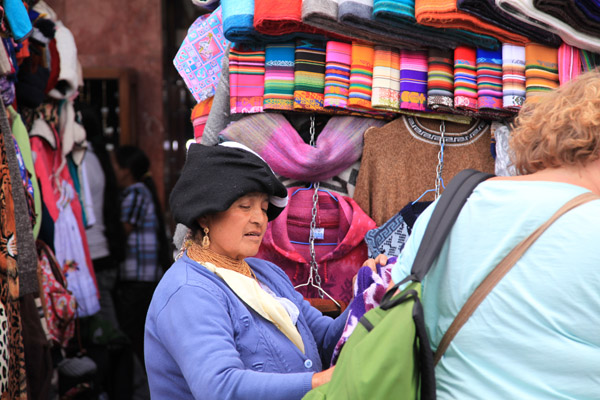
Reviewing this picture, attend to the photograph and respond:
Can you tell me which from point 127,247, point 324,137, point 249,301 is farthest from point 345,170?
point 127,247

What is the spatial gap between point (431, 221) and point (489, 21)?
1212mm

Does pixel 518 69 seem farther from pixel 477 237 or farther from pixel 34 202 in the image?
pixel 34 202

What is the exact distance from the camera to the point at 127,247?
5.46 meters

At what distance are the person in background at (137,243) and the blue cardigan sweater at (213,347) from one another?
11.4 ft

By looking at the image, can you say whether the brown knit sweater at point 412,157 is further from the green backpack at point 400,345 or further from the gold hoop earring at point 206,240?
the green backpack at point 400,345

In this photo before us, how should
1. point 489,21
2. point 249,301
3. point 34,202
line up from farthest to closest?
point 34,202 < point 489,21 < point 249,301

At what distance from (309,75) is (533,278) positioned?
60.3 inches

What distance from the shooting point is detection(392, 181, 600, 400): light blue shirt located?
1.44 metres

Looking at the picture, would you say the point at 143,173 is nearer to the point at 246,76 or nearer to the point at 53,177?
the point at 53,177

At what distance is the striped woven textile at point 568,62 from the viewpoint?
2451 millimetres

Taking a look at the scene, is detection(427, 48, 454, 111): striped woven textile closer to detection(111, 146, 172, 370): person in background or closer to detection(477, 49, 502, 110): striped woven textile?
detection(477, 49, 502, 110): striped woven textile

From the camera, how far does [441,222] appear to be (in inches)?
61.0

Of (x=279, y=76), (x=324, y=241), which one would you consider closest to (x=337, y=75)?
(x=279, y=76)

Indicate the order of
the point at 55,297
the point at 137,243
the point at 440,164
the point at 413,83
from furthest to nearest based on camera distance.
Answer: the point at 137,243
the point at 55,297
the point at 440,164
the point at 413,83
